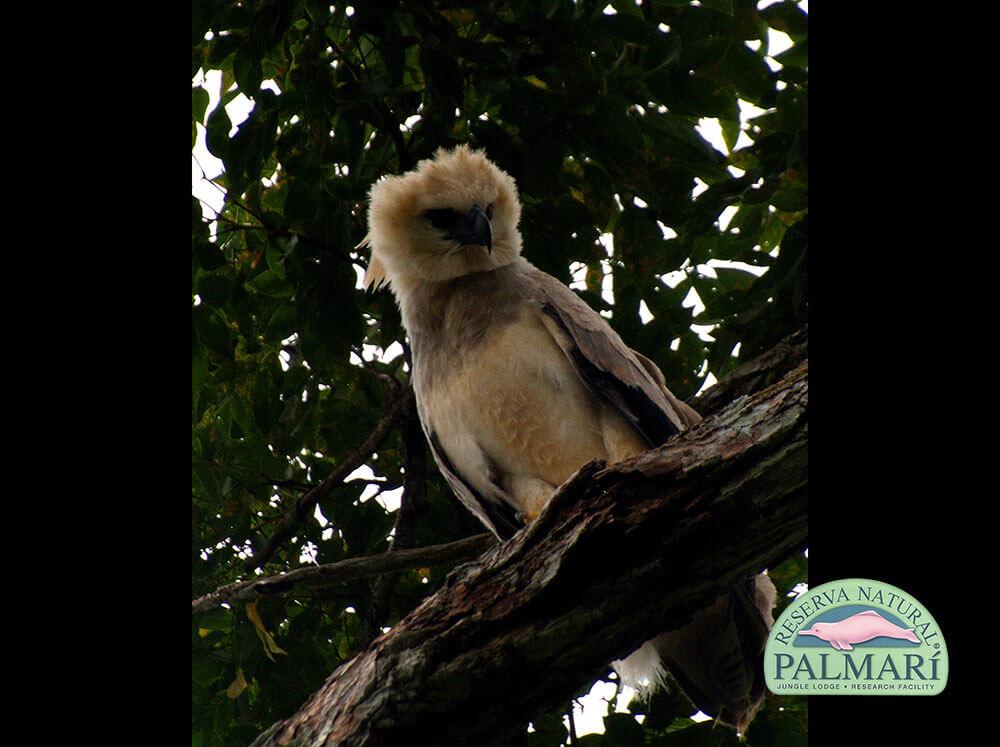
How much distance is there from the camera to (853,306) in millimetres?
1683

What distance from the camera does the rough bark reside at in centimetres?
193

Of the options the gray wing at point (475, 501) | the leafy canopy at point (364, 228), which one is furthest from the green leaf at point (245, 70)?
the gray wing at point (475, 501)

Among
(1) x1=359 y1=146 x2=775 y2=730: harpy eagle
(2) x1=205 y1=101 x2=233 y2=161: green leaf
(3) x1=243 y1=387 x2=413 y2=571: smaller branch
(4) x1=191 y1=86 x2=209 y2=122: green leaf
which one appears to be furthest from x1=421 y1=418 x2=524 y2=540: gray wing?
(4) x1=191 y1=86 x2=209 y2=122: green leaf

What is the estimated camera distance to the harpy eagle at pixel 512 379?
119 inches

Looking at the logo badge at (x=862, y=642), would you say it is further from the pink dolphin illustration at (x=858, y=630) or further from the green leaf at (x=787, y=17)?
the green leaf at (x=787, y=17)

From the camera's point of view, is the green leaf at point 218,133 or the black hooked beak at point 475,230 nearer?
the green leaf at point 218,133

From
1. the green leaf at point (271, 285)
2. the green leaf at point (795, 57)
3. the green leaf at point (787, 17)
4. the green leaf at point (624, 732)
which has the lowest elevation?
the green leaf at point (624, 732)

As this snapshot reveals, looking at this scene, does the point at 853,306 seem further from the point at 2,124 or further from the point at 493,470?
the point at 493,470

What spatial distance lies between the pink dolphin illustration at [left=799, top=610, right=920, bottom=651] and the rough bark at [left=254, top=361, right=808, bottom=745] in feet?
0.94

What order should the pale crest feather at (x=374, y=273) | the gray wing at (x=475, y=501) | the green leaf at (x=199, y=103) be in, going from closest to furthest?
1. the green leaf at (x=199, y=103)
2. the gray wing at (x=475, y=501)
3. the pale crest feather at (x=374, y=273)

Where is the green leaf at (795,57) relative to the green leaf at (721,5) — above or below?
below

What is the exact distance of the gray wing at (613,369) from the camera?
10.1ft

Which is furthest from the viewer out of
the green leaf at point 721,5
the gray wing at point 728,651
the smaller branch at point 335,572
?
the gray wing at point 728,651

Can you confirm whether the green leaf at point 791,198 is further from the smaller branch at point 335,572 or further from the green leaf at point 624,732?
the green leaf at point 624,732
